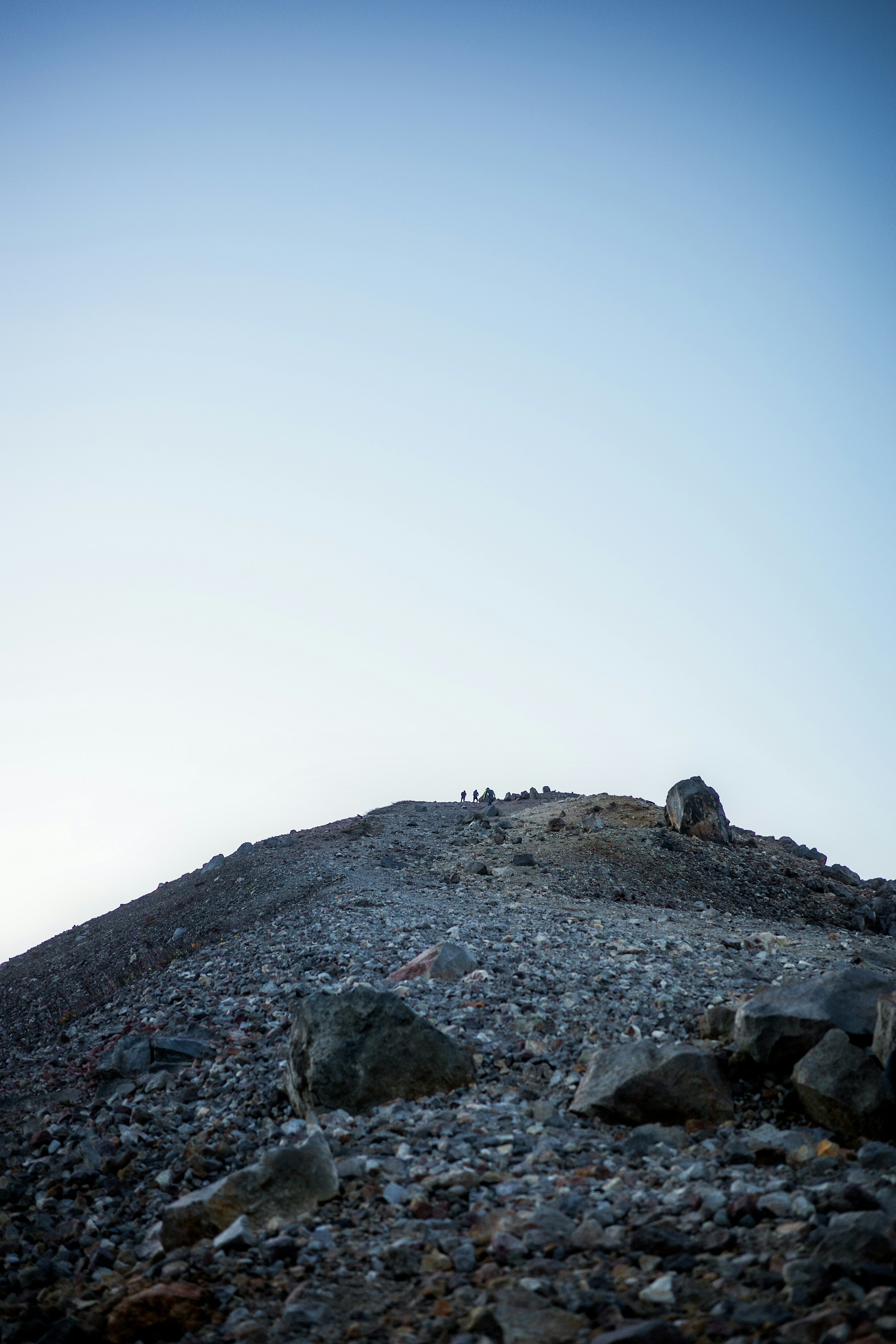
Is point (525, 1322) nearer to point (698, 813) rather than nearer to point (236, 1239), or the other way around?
point (236, 1239)

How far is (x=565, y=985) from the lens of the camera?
10781mm

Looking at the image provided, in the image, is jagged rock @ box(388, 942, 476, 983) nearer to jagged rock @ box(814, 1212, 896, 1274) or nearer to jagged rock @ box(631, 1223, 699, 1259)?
jagged rock @ box(631, 1223, 699, 1259)

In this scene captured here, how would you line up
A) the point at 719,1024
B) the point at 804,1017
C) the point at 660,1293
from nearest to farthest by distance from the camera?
the point at 660,1293, the point at 804,1017, the point at 719,1024

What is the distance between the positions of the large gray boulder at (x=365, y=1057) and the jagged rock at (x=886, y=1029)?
12.7 feet

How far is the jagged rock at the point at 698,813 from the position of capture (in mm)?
26203

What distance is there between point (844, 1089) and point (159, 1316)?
5466mm

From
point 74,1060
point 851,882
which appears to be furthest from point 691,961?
point 851,882

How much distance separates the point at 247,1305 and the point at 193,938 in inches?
611

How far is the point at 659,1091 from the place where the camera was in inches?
286

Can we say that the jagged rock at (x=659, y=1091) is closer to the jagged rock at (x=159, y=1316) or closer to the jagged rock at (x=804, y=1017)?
the jagged rock at (x=804, y=1017)

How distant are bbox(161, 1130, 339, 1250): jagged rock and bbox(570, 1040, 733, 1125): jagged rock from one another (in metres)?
2.48

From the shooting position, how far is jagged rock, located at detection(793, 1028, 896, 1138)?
6527 mm

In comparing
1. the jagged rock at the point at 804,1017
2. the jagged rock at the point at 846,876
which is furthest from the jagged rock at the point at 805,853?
the jagged rock at the point at 804,1017

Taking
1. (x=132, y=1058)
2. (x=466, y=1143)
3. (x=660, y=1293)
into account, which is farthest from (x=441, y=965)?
(x=660, y=1293)
